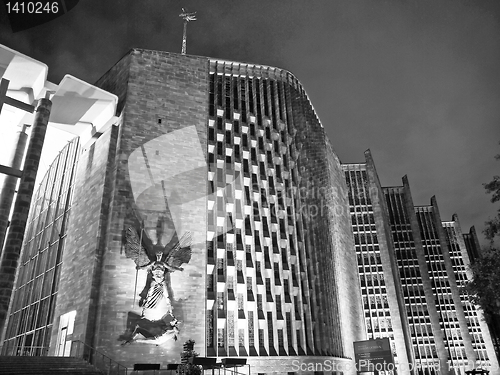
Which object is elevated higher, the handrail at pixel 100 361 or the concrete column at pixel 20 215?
the concrete column at pixel 20 215

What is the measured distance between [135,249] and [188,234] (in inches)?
121

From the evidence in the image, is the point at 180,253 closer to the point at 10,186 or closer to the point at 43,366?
the point at 43,366

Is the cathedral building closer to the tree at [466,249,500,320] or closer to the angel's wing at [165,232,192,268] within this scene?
the angel's wing at [165,232,192,268]

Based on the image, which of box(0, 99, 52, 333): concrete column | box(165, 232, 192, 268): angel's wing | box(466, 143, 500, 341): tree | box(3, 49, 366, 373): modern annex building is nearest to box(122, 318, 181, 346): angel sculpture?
box(3, 49, 366, 373): modern annex building

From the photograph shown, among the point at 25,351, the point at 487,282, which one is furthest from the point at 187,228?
the point at 487,282

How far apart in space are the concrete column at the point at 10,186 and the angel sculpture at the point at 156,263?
5804 mm

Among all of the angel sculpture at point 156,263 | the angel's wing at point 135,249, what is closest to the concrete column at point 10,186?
the angel's wing at point 135,249

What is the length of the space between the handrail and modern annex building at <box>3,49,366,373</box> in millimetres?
405

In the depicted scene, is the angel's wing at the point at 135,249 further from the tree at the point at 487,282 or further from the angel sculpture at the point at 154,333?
the tree at the point at 487,282

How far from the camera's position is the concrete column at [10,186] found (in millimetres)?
19938

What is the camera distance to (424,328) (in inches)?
2274

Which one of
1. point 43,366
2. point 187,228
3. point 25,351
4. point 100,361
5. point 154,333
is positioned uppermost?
point 187,228

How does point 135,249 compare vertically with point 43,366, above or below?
above

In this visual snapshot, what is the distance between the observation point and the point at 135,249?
68.9 feet
